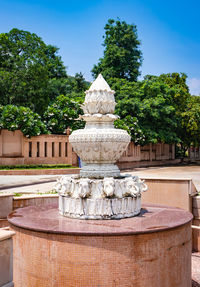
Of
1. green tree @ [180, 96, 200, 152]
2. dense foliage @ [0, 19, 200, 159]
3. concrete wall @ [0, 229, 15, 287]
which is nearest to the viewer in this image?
concrete wall @ [0, 229, 15, 287]

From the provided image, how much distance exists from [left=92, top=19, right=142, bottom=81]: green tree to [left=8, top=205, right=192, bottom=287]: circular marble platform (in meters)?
32.8

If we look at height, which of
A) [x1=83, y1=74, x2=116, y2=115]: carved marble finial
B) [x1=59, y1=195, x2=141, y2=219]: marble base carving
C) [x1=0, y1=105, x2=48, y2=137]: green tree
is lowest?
[x1=59, y1=195, x2=141, y2=219]: marble base carving

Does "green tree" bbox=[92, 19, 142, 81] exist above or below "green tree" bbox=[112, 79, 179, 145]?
above

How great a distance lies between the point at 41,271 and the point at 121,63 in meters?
34.8

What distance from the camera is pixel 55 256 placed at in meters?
4.36

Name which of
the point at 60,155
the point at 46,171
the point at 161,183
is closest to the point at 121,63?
the point at 60,155

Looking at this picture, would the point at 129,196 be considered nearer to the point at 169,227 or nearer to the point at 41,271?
the point at 169,227

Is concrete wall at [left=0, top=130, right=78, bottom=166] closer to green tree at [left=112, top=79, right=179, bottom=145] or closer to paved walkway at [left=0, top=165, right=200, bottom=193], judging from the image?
paved walkway at [left=0, top=165, right=200, bottom=193]

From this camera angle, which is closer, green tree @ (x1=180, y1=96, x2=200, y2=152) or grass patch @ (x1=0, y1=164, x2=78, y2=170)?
grass patch @ (x1=0, y1=164, x2=78, y2=170)

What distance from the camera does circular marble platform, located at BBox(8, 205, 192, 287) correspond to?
167 inches

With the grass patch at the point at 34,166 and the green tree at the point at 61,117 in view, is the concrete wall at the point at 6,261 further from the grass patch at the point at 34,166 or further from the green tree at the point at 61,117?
the green tree at the point at 61,117

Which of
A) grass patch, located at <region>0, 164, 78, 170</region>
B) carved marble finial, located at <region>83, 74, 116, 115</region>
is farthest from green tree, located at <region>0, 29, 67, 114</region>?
carved marble finial, located at <region>83, 74, 116, 115</region>

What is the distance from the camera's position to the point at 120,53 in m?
36.9

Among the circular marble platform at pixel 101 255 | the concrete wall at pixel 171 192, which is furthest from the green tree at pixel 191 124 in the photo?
the circular marble platform at pixel 101 255
